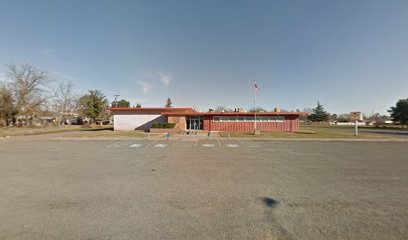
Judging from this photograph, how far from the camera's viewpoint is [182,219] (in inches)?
143

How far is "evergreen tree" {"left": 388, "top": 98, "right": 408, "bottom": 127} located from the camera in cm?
4670

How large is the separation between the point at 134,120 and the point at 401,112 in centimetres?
7357

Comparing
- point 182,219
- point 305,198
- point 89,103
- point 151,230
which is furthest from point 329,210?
point 89,103

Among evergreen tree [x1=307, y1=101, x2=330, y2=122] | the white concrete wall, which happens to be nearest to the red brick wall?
the white concrete wall

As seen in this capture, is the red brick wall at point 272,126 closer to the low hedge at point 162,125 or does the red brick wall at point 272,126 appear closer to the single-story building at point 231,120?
the single-story building at point 231,120

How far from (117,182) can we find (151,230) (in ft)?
11.0

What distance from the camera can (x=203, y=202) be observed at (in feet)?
14.5

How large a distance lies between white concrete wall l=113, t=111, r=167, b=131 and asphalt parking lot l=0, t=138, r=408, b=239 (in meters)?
24.2

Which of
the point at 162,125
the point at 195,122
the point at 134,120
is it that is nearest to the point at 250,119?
the point at 195,122

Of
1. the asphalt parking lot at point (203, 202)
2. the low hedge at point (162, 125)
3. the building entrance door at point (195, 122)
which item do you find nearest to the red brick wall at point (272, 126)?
the building entrance door at point (195, 122)

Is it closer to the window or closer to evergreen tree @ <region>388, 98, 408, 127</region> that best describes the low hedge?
the window

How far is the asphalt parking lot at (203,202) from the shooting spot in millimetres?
3207

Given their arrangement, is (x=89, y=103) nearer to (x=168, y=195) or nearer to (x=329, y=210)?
(x=168, y=195)

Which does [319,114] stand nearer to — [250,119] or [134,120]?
[250,119]
